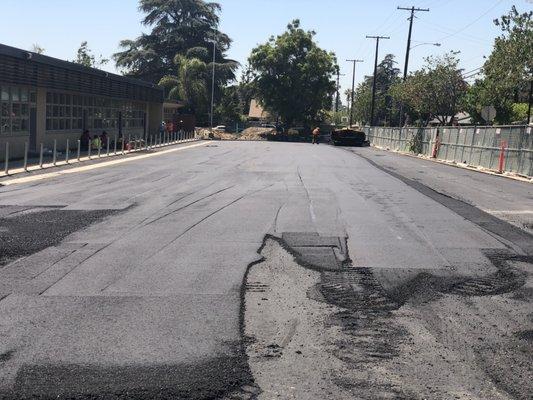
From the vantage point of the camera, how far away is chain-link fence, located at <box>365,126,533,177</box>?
25.1m

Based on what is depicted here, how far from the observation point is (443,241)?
31.5ft

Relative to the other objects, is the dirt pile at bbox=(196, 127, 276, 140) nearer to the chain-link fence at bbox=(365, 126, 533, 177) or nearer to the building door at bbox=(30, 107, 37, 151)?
the chain-link fence at bbox=(365, 126, 533, 177)

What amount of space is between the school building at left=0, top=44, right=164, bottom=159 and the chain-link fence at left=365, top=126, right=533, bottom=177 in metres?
20.5

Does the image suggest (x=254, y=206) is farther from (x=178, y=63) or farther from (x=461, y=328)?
(x=178, y=63)

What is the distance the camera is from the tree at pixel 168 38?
83.1 meters

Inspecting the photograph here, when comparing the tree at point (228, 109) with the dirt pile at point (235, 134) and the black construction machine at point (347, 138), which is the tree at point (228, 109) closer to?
the dirt pile at point (235, 134)

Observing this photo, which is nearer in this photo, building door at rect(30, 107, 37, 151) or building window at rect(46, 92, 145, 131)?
building door at rect(30, 107, 37, 151)

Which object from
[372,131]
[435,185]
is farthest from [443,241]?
[372,131]

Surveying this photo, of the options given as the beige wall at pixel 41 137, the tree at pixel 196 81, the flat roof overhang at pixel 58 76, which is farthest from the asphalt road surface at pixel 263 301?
the tree at pixel 196 81

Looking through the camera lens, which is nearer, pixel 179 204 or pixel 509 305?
pixel 509 305

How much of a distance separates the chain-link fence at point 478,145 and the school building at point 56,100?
20.5 meters

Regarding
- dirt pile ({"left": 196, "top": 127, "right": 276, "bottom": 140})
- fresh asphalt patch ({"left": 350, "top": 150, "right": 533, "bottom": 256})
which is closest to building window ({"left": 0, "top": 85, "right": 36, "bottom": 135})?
fresh asphalt patch ({"left": 350, "top": 150, "right": 533, "bottom": 256})

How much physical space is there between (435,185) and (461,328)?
1424cm

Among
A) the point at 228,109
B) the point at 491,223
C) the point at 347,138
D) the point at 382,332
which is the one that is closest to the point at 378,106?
the point at 228,109
